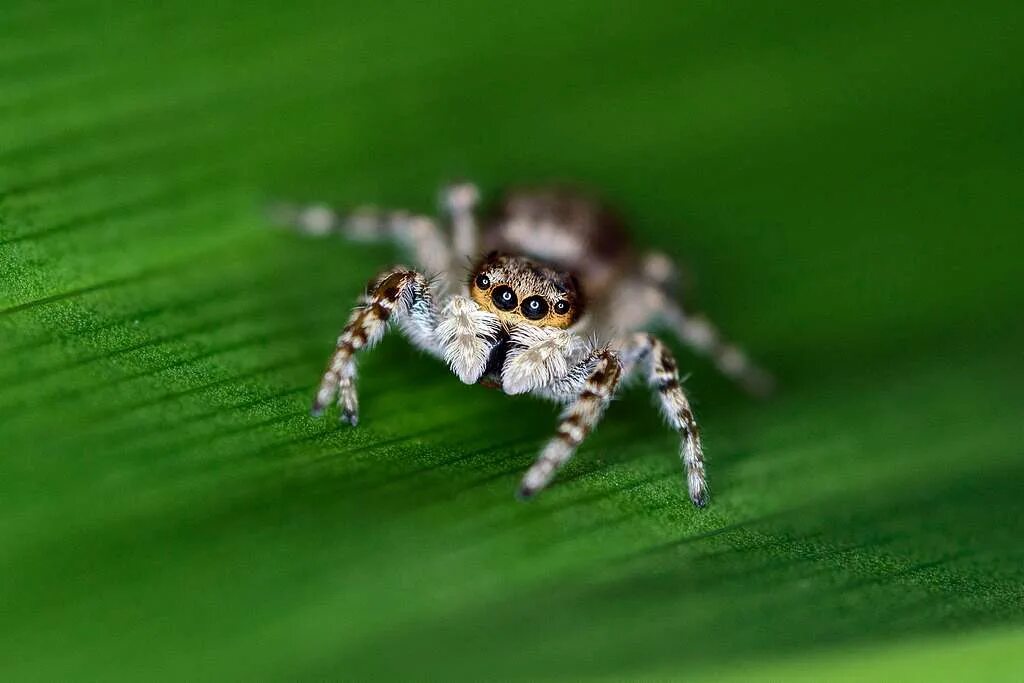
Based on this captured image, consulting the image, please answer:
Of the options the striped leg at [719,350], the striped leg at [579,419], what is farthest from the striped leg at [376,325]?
the striped leg at [719,350]

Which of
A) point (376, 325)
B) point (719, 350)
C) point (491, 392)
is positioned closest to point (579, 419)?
point (491, 392)

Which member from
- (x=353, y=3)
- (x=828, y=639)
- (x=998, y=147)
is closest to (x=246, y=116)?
(x=353, y=3)

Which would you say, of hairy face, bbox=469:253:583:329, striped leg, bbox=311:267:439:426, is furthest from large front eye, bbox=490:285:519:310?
striped leg, bbox=311:267:439:426

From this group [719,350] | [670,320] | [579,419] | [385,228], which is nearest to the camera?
[579,419]

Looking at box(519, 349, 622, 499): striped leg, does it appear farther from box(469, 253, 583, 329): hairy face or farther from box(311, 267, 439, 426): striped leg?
box(311, 267, 439, 426): striped leg

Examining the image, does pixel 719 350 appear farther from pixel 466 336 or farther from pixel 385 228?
pixel 385 228

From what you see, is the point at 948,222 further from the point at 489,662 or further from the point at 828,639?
the point at 489,662

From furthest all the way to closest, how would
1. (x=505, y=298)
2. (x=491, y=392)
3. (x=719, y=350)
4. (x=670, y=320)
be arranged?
(x=670, y=320) → (x=719, y=350) → (x=505, y=298) → (x=491, y=392)
